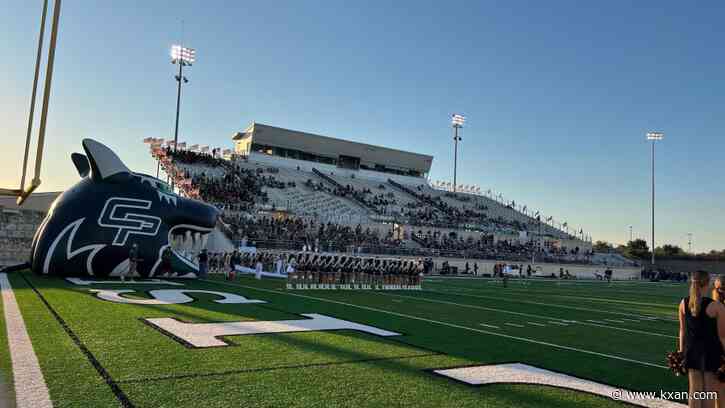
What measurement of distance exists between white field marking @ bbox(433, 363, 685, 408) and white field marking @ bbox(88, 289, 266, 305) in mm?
6562

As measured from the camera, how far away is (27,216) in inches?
876

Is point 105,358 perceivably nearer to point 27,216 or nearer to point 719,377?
point 719,377

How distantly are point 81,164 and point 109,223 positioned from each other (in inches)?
157

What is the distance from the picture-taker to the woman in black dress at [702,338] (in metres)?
3.93

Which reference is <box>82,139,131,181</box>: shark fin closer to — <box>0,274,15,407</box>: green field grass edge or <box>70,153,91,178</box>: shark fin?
<box>70,153,91,178</box>: shark fin

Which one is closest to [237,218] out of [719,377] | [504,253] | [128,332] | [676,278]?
[504,253]

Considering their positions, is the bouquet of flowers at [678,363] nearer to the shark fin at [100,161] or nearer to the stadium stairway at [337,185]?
the shark fin at [100,161]

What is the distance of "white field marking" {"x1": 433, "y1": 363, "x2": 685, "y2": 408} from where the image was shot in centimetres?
507

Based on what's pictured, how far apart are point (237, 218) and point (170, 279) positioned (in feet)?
49.6

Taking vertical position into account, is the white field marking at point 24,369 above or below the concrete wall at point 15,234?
below

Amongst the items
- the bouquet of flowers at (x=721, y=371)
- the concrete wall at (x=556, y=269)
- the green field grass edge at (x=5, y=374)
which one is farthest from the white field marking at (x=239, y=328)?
the concrete wall at (x=556, y=269)

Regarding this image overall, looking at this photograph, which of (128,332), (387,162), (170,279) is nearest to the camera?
(128,332)

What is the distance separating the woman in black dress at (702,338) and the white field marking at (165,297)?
28.7ft

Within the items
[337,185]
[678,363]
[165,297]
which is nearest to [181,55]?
[337,185]
